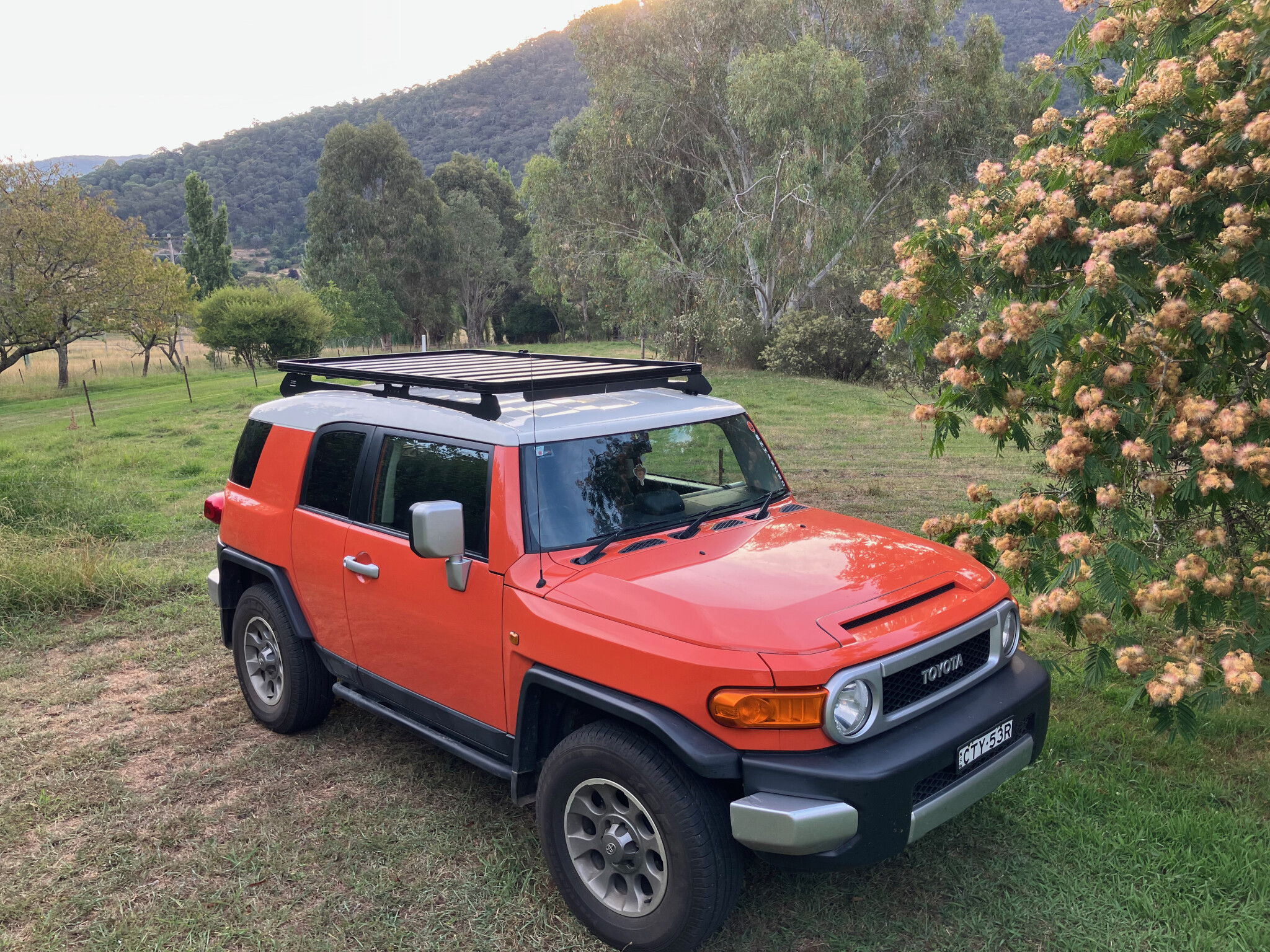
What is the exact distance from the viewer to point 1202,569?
379 cm

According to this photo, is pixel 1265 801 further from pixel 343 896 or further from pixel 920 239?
→ pixel 343 896

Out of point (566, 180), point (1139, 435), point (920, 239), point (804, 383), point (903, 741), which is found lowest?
point (804, 383)

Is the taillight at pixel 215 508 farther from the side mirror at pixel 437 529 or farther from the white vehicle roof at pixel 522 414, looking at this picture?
the side mirror at pixel 437 529

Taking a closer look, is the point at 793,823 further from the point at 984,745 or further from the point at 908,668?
the point at 984,745

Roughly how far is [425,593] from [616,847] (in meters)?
1.38

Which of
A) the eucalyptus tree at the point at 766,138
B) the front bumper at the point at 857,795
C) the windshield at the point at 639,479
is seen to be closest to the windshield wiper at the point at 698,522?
the windshield at the point at 639,479

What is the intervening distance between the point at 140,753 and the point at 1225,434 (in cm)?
563

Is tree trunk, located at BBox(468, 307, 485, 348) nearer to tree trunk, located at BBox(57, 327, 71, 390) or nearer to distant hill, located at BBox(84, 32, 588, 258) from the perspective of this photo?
tree trunk, located at BBox(57, 327, 71, 390)

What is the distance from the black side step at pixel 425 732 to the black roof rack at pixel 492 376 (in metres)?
1.44

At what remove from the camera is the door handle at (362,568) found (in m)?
4.16

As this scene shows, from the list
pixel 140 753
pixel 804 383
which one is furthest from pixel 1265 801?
pixel 804 383

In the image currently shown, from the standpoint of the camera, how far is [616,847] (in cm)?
319

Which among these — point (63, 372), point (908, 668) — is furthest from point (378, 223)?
point (908, 668)

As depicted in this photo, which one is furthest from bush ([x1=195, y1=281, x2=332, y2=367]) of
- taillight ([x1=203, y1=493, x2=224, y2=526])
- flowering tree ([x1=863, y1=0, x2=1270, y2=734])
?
flowering tree ([x1=863, y1=0, x2=1270, y2=734])
